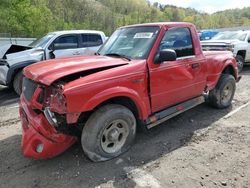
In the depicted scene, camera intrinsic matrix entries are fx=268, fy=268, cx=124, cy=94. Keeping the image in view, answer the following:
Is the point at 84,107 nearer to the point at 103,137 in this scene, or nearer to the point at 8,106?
the point at 103,137

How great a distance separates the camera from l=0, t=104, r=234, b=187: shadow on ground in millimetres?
3488

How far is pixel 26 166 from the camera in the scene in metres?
3.85

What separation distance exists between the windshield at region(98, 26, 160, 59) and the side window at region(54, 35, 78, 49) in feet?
13.7

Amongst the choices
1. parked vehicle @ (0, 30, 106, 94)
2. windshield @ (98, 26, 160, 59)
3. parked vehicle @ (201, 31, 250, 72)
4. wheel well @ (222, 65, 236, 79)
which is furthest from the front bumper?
parked vehicle @ (201, 31, 250, 72)

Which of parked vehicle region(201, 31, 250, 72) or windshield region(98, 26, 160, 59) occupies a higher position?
windshield region(98, 26, 160, 59)

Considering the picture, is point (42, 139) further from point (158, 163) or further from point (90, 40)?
point (90, 40)

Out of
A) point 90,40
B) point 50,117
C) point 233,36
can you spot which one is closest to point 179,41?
point 50,117

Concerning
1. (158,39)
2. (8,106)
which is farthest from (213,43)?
(8,106)

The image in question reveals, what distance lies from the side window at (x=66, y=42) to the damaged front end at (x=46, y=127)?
17.4 ft

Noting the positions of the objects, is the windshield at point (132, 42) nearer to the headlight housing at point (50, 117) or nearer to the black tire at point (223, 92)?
the headlight housing at point (50, 117)

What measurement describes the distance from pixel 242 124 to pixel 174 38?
2215 millimetres

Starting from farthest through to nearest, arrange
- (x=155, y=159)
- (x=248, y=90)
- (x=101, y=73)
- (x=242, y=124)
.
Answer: (x=248, y=90)
(x=242, y=124)
(x=155, y=159)
(x=101, y=73)

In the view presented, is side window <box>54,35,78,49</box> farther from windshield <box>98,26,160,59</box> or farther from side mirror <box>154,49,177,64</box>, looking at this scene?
side mirror <box>154,49,177,64</box>

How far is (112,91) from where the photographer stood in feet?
12.0
